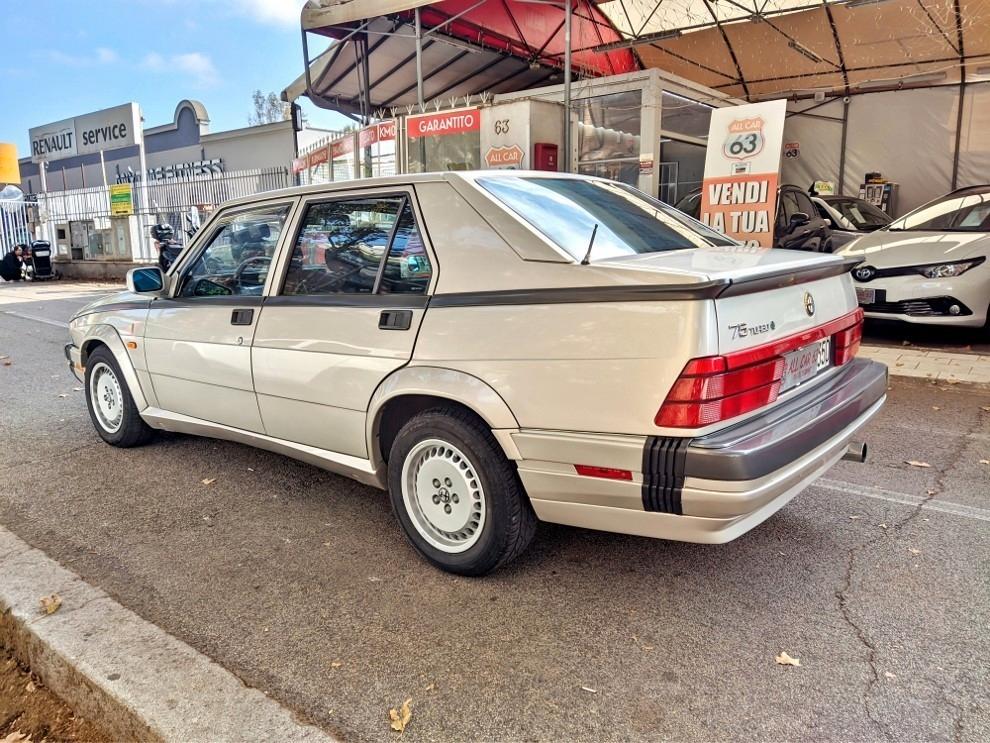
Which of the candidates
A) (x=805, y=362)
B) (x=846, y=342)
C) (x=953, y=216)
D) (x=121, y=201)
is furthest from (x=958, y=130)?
(x=121, y=201)

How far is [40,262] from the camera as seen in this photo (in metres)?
21.3

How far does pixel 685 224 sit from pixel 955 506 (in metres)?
2.06

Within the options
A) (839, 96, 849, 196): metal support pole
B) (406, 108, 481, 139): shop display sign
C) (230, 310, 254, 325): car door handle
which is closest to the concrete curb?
(230, 310, 254, 325): car door handle

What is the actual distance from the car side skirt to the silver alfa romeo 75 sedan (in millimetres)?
19

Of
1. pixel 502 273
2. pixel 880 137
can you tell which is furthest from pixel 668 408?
pixel 880 137

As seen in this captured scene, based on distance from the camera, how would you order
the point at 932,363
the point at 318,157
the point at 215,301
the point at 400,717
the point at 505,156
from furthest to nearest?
the point at 318,157
the point at 505,156
the point at 932,363
the point at 215,301
the point at 400,717

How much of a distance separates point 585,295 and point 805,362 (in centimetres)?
105

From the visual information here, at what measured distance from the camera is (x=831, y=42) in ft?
49.7

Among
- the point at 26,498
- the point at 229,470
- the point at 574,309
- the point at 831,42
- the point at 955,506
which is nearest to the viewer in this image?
the point at 574,309

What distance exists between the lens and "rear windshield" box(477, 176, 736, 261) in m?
2.99

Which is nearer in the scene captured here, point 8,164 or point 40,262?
point 40,262

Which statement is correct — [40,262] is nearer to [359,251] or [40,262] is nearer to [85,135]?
[85,135]

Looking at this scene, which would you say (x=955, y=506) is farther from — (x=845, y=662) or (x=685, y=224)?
(x=685, y=224)

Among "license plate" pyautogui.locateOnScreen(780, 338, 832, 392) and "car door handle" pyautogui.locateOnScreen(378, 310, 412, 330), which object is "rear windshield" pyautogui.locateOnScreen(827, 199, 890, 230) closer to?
"license plate" pyautogui.locateOnScreen(780, 338, 832, 392)
